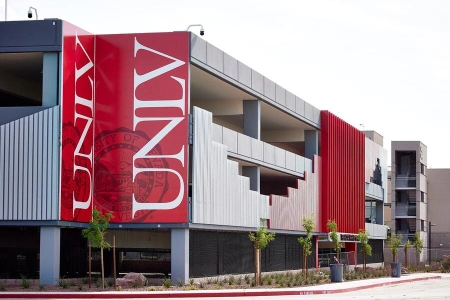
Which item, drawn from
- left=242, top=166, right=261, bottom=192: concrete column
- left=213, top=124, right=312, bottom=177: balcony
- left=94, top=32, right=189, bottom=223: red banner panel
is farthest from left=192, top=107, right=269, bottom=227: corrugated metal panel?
left=242, top=166, right=261, bottom=192: concrete column

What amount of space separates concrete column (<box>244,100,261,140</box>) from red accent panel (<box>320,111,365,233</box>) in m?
13.5

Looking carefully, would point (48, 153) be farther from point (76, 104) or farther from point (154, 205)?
point (154, 205)

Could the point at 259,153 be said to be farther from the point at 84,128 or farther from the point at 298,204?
the point at 84,128

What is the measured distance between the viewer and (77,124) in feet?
138

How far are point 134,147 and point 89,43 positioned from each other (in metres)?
5.22

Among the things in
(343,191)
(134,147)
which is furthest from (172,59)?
(343,191)

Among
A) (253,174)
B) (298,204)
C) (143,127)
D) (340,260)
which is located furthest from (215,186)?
(340,260)

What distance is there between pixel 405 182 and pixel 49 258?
237 feet

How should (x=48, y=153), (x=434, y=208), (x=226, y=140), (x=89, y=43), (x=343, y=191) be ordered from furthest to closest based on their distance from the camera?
(x=434, y=208) → (x=343, y=191) → (x=226, y=140) → (x=89, y=43) → (x=48, y=153)

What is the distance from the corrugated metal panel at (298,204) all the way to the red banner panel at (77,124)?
50.1ft

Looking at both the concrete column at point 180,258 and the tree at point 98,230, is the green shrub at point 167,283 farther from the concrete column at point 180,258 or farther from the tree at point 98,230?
the tree at point 98,230

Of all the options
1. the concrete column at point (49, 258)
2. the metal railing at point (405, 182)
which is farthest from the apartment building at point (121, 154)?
the metal railing at point (405, 182)

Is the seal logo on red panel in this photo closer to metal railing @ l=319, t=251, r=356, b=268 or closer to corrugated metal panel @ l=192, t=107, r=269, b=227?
corrugated metal panel @ l=192, t=107, r=269, b=227

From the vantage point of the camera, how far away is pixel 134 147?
4344 centimetres
